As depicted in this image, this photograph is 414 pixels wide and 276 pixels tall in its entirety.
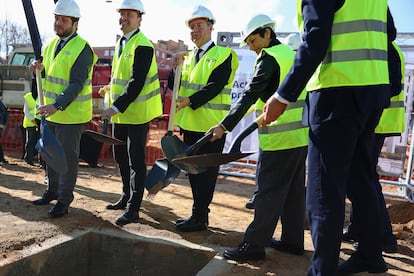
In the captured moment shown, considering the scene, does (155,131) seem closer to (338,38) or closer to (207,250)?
(207,250)

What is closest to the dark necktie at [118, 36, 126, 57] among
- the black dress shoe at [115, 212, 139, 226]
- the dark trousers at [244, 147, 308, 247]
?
the black dress shoe at [115, 212, 139, 226]

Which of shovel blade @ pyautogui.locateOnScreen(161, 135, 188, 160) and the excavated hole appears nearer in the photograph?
the excavated hole

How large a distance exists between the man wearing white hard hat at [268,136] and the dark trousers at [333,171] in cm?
71

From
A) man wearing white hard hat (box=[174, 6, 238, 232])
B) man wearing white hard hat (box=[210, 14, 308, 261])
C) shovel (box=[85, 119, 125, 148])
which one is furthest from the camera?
shovel (box=[85, 119, 125, 148])

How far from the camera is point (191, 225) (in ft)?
14.2

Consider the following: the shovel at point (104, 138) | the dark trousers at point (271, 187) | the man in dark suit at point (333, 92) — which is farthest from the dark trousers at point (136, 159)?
the man in dark suit at point (333, 92)

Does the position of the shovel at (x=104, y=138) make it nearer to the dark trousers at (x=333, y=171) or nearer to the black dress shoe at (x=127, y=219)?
the black dress shoe at (x=127, y=219)

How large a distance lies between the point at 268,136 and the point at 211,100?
44.4 inches

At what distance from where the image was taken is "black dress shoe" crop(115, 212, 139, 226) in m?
4.41

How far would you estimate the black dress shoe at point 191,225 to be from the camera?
169 inches

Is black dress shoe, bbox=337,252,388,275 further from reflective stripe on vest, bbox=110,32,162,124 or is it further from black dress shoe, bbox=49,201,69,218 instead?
black dress shoe, bbox=49,201,69,218

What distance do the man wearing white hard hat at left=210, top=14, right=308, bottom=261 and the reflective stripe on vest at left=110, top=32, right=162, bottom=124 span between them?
1.28 metres

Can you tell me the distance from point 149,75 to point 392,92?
2.31 m

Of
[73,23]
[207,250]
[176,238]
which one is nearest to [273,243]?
[207,250]
